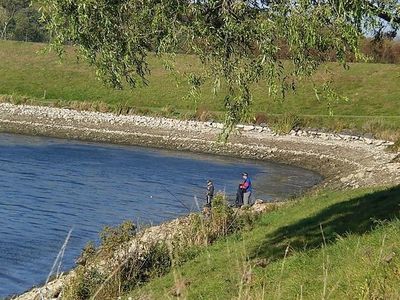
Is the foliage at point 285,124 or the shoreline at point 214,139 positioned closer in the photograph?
the shoreline at point 214,139

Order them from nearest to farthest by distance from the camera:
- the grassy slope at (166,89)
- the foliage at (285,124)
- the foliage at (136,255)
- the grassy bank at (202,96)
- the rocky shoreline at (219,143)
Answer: the foliage at (136,255) → the rocky shoreline at (219,143) → the foliage at (285,124) → the grassy bank at (202,96) → the grassy slope at (166,89)

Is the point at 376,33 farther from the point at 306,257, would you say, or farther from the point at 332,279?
the point at 332,279

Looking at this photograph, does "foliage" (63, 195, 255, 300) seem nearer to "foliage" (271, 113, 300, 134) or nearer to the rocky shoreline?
the rocky shoreline

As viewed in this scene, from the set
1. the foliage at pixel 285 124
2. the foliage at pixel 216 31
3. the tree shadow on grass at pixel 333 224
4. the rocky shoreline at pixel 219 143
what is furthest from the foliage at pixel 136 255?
the foliage at pixel 285 124

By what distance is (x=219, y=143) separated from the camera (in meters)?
47.1


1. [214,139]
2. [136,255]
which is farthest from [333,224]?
[214,139]

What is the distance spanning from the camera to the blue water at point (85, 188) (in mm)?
24594

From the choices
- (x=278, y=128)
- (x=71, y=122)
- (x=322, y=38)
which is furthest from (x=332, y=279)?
(x=71, y=122)

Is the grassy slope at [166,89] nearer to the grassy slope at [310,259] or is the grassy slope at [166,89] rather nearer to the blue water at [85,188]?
the blue water at [85,188]

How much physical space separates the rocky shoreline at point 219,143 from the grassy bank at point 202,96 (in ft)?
7.65

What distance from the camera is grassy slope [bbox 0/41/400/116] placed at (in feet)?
229

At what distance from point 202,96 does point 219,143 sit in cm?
2625

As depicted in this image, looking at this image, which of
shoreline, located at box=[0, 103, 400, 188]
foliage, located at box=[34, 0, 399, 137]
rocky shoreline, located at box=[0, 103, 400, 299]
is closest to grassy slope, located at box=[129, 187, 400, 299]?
foliage, located at box=[34, 0, 399, 137]

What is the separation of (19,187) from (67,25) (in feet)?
86.9
